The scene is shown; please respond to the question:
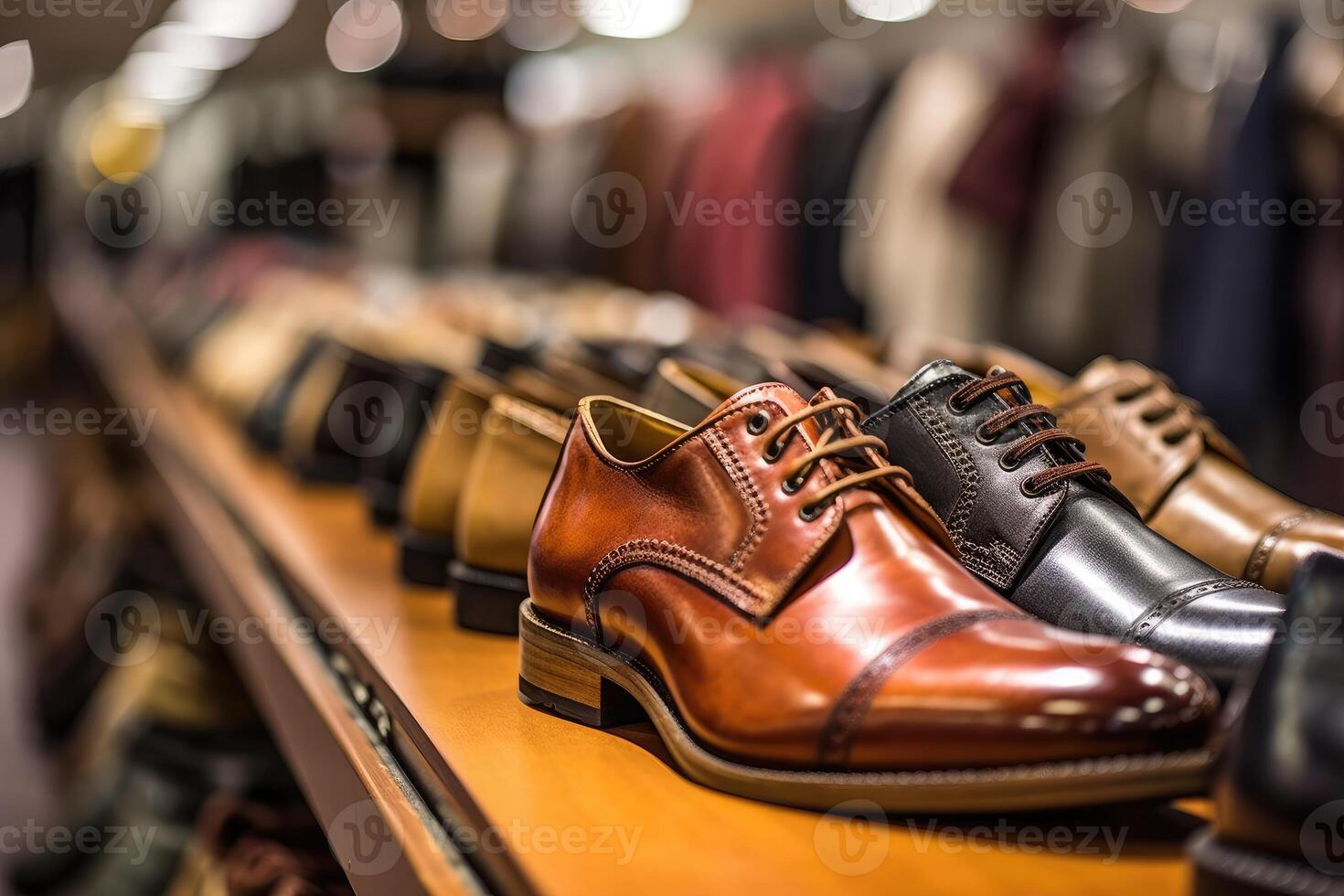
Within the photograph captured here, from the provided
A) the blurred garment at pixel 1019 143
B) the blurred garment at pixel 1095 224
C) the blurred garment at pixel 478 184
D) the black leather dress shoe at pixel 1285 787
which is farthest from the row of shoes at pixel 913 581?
the blurred garment at pixel 478 184

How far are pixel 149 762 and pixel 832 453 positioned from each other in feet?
4.79

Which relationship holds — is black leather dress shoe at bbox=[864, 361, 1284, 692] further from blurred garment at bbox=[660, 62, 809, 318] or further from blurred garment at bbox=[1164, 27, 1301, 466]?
blurred garment at bbox=[660, 62, 809, 318]

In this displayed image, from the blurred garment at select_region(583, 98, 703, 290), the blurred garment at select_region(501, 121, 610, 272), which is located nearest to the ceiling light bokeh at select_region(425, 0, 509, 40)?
the blurred garment at select_region(501, 121, 610, 272)

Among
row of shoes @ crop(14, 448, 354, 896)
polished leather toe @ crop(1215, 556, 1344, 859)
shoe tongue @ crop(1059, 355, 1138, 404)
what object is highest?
shoe tongue @ crop(1059, 355, 1138, 404)

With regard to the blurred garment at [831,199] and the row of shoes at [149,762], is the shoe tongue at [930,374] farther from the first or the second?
the blurred garment at [831,199]

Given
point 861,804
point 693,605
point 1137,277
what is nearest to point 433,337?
point 693,605

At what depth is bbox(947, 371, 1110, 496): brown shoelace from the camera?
0.73 metres

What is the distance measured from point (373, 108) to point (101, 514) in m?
2.93

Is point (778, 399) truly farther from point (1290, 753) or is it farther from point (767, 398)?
point (1290, 753)

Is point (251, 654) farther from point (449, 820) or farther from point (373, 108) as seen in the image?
point (373, 108)

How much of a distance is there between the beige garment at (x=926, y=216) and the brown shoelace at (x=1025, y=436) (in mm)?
2305

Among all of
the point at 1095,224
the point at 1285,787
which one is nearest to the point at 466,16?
the point at 1095,224

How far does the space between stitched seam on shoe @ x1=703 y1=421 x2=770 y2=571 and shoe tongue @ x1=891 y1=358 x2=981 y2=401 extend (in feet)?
0.47

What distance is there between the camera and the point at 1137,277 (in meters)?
2.63
